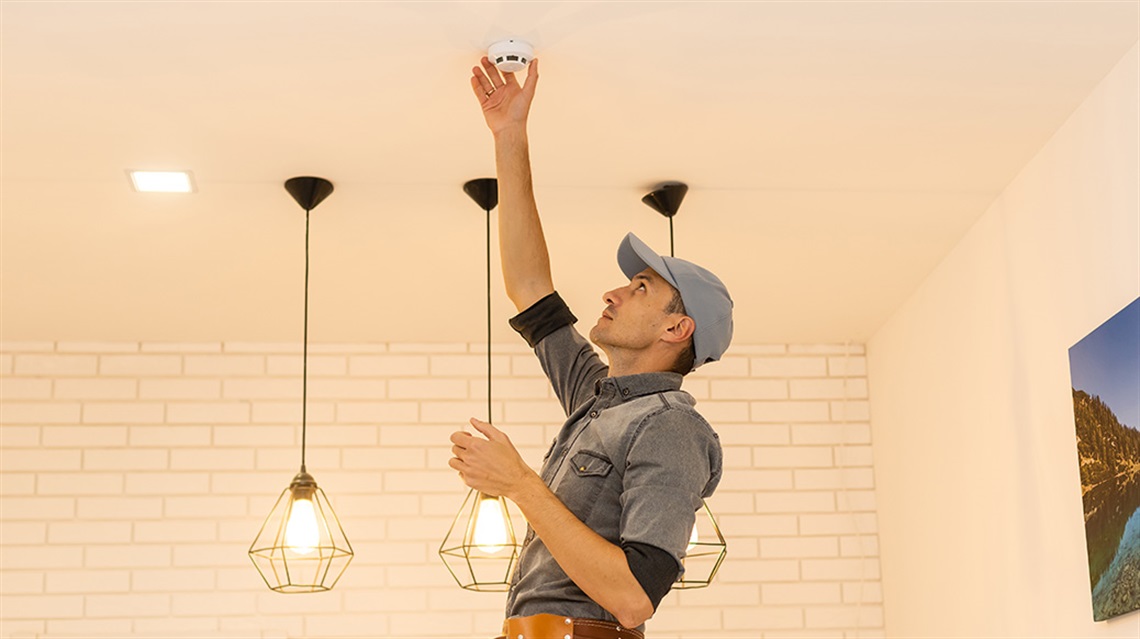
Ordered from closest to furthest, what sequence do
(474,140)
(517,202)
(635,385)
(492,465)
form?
(492,465) → (635,385) → (517,202) → (474,140)

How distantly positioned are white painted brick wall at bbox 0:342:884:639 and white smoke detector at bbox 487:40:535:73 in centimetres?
237

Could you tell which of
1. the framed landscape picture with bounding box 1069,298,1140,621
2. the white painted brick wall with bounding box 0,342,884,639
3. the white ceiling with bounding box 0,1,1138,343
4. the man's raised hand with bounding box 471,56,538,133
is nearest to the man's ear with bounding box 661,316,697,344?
the man's raised hand with bounding box 471,56,538,133

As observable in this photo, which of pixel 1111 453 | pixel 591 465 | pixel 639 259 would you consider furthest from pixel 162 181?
pixel 1111 453

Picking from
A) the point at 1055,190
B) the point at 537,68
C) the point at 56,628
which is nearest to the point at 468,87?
the point at 537,68

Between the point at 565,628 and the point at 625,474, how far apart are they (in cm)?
23

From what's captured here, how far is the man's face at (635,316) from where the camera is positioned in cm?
235

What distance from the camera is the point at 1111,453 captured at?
3162 mm

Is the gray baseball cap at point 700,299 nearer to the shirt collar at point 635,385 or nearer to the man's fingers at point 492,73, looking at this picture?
the shirt collar at point 635,385

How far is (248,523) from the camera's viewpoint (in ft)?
17.0

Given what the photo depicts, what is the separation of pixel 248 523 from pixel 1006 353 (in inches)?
107

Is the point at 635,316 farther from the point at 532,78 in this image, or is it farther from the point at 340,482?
the point at 340,482

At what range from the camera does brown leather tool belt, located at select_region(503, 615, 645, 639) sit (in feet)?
6.79

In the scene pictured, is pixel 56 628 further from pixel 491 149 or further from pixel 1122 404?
pixel 1122 404

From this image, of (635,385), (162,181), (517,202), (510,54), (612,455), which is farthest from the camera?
(162,181)
